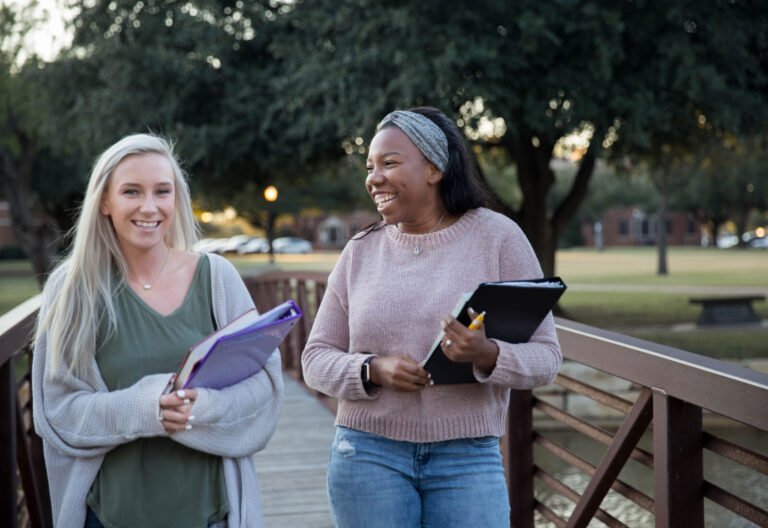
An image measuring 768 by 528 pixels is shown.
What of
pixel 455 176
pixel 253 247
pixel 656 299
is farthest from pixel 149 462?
pixel 253 247

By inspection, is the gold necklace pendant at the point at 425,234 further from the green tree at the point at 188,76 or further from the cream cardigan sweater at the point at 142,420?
the green tree at the point at 188,76

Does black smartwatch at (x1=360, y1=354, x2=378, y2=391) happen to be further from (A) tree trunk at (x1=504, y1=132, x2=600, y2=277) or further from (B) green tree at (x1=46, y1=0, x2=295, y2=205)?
(A) tree trunk at (x1=504, y1=132, x2=600, y2=277)

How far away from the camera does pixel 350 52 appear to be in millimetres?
13430

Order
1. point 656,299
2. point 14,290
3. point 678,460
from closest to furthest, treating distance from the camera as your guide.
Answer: point 678,460
point 656,299
point 14,290

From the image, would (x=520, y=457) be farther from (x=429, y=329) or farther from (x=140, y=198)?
(x=140, y=198)

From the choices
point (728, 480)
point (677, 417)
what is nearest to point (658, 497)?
point (677, 417)

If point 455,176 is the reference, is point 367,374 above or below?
below

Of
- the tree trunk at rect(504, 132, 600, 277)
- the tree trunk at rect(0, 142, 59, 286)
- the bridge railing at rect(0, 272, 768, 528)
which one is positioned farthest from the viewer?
the tree trunk at rect(0, 142, 59, 286)

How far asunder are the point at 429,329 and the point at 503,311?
0.77ft

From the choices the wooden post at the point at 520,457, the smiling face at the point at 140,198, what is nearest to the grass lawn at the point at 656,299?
the wooden post at the point at 520,457

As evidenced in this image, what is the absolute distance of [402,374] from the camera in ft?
7.70

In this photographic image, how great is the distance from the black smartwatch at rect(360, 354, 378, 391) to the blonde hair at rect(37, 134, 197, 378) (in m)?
0.63

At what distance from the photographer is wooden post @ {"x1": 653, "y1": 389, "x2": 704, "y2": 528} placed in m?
3.00

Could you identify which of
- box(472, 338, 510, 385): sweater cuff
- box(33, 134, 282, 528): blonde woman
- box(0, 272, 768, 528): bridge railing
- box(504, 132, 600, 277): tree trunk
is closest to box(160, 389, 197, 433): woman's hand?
box(33, 134, 282, 528): blonde woman
